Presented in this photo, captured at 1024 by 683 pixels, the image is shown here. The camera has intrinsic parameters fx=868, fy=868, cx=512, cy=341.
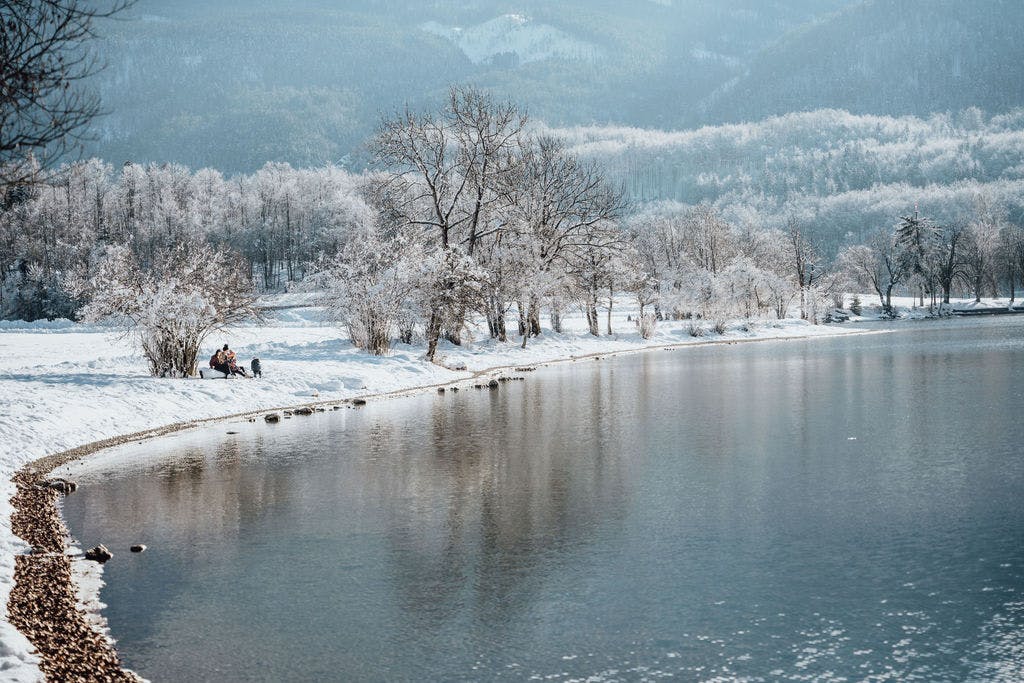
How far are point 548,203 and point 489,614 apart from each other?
47.1 meters

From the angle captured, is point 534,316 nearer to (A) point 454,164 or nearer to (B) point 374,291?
(A) point 454,164

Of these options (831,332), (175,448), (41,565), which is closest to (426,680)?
(41,565)

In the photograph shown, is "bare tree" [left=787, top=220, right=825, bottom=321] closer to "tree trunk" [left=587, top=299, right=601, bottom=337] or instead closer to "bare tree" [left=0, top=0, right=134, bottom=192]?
"tree trunk" [left=587, top=299, right=601, bottom=337]

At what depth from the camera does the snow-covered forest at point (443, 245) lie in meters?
38.7

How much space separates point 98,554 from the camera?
11.0 meters

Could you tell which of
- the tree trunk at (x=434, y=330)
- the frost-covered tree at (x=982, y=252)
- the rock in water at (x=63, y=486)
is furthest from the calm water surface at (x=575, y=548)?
the frost-covered tree at (x=982, y=252)

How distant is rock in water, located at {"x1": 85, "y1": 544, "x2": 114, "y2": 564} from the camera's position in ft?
35.9

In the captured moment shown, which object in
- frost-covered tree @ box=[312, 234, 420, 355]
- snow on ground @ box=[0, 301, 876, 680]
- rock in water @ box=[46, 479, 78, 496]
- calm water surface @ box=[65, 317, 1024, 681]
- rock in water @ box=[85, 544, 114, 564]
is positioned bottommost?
calm water surface @ box=[65, 317, 1024, 681]

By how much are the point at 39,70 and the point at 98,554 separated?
19.6 ft

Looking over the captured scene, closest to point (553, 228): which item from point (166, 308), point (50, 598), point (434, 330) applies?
point (434, 330)

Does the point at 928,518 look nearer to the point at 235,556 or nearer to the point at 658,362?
the point at 235,556

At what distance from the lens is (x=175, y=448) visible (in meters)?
A: 19.4

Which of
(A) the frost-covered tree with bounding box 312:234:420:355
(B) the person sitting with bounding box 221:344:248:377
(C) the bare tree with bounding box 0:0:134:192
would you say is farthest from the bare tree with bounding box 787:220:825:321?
(C) the bare tree with bounding box 0:0:134:192

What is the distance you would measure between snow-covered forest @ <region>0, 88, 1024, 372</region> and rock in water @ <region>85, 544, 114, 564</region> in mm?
4757
